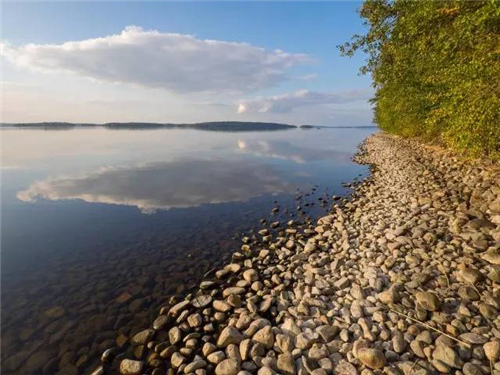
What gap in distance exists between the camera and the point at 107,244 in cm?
1242

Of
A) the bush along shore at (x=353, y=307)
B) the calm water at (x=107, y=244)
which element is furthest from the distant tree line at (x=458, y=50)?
the calm water at (x=107, y=244)

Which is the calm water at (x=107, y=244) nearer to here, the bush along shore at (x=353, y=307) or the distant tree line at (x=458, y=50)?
the bush along shore at (x=353, y=307)

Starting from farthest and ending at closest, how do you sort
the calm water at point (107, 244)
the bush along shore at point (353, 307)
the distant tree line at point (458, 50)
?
the distant tree line at point (458, 50)
the calm water at point (107, 244)
the bush along shore at point (353, 307)

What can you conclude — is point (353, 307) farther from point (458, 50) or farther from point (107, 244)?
point (458, 50)

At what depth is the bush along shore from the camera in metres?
5.62

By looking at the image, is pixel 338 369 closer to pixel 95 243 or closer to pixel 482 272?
pixel 482 272

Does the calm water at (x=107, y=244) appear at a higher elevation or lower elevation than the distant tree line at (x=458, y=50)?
lower

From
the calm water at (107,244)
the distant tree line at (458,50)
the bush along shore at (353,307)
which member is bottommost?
the calm water at (107,244)

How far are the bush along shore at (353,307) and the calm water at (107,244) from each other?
46.9 inches

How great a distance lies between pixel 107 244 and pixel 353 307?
10.5 m

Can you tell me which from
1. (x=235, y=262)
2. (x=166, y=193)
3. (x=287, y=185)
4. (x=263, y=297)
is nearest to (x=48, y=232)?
(x=166, y=193)

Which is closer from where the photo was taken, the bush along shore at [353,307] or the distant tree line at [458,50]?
the bush along shore at [353,307]

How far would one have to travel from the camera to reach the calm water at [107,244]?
730 centimetres

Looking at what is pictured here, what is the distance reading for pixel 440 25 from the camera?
12094 mm
